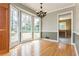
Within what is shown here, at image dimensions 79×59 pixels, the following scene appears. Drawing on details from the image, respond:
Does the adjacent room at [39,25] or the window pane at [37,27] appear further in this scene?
the window pane at [37,27]

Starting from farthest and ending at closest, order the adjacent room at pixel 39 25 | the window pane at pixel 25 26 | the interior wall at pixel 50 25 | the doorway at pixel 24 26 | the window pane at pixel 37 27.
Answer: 1. the window pane at pixel 25 26
2. the doorway at pixel 24 26
3. the window pane at pixel 37 27
4. the interior wall at pixel 50 25
5. the adjacent room at pixel 39 25

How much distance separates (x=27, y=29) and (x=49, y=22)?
1.07 metres

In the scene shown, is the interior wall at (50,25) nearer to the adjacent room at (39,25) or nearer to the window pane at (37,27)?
the adjacent room at (39,25)

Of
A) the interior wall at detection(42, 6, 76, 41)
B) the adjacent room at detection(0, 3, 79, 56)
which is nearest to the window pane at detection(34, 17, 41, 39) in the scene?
the adjacent room at detection(0, 3, 79, 56)

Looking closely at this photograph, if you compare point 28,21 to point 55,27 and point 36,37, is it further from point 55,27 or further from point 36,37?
point 55,27

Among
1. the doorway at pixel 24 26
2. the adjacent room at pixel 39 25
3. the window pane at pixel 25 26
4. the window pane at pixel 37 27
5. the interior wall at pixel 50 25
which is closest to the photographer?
the adjacent room at pixel 39 25

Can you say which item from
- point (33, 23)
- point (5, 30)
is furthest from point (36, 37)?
point (5, 30)

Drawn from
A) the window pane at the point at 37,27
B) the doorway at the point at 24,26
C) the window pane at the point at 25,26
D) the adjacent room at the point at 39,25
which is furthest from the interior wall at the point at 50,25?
the window pane at the point at 25,26

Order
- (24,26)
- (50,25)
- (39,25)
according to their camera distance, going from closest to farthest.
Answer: (39,25)
(50,25)
(24,26)

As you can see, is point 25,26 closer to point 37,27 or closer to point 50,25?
point 37,27

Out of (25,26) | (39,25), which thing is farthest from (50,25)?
(25,26)

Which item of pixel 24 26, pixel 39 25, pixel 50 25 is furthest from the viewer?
pixel 24 26

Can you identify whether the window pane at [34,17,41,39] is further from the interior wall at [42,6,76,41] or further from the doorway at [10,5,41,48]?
the interior wall at [42,6,76,41]

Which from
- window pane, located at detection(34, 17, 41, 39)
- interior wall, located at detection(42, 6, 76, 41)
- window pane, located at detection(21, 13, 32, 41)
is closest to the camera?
interior wall, located at detection(42, 6, 76, 41)
